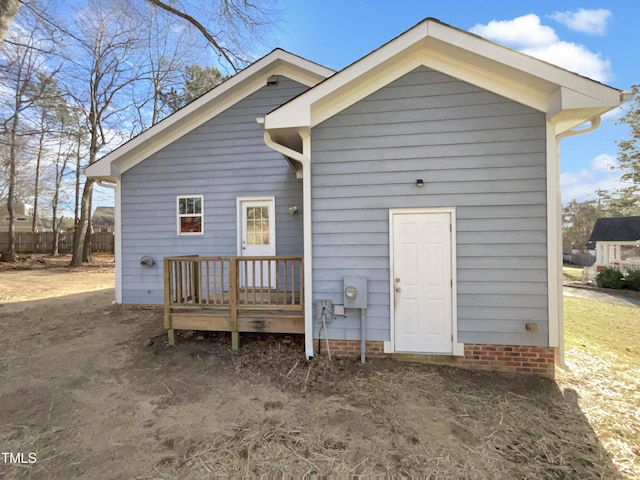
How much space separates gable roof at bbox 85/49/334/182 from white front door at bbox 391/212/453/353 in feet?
13.2

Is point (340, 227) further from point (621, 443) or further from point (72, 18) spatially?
point (72, 18)

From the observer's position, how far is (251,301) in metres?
4.61

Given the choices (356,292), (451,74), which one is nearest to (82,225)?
(356,292)

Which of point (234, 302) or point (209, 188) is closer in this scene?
point (234, 302)

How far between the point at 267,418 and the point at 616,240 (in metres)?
21.7

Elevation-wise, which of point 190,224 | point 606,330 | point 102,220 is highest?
point 102,220

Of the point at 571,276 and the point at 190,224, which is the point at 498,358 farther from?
the point at 571,276

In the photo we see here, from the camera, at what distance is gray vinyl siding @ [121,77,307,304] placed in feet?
20.9

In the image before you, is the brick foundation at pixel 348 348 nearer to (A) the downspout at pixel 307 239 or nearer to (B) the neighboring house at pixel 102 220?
(A) the downspout at pixel 307 239

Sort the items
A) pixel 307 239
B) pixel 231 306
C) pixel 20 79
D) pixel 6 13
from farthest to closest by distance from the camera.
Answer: pixel 20 79 < pixel 6 13 < pixel 231 306 < pixel 307 239

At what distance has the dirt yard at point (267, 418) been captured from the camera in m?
2.27

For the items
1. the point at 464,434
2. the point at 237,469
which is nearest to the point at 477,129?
the point at 464,434

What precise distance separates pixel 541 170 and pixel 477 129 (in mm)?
911

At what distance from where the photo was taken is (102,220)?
1411 inches
